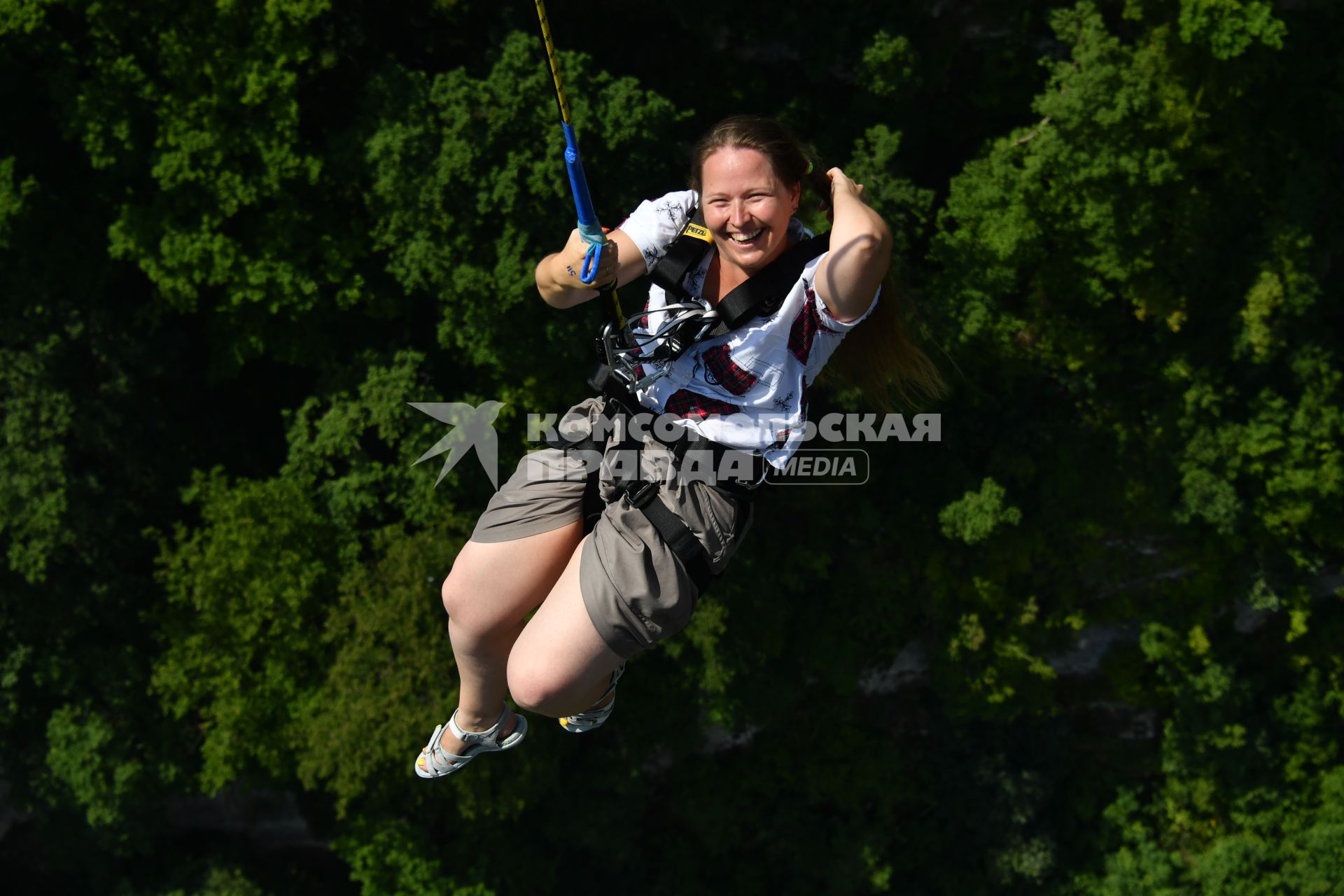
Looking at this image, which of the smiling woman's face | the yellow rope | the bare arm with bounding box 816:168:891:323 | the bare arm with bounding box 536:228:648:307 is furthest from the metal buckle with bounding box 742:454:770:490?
the yellow rope

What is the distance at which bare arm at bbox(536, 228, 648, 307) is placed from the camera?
4520 mm

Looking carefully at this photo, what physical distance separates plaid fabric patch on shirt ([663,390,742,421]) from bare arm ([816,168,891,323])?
2.14 feet

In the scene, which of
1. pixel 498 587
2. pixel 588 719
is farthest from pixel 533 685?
pixel 588 719

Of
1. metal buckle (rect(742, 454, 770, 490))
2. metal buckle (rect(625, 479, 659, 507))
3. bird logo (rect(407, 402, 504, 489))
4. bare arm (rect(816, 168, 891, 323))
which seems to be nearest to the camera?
bare arm (rect(816, 168, 891, 323))

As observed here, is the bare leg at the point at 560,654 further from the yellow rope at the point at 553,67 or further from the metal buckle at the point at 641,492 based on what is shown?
the yellow rope at the point at 553,67

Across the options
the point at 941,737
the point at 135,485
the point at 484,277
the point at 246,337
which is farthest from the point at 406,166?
the point at 941,737

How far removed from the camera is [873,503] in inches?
690

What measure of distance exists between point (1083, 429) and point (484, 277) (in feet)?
28.9

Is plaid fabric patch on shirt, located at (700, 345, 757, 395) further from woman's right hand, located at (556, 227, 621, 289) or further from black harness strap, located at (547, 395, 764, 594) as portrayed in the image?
woman's right hand, located at (556, 227, 621, 289)

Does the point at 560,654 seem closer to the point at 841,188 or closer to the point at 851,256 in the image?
the point at 851,256

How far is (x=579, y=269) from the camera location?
4578 mm

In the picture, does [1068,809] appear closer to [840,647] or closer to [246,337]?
[840,647]

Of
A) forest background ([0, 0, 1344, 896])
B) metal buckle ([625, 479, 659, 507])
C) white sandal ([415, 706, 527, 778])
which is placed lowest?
forest background ([0, 0, 1344, 896])

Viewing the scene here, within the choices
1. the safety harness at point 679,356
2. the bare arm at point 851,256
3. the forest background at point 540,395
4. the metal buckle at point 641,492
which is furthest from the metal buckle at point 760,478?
the forest background at point 540,395
